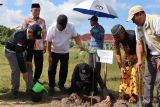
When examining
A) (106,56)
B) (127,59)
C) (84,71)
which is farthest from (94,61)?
(127,59)

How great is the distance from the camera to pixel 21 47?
29.0 ft

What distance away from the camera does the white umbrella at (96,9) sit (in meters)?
11.5

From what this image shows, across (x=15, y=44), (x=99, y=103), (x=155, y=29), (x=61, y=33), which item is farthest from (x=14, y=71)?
(x=155, y=29)

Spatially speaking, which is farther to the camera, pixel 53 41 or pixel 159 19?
pixel 53 41

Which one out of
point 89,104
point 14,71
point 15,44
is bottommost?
point 89,104

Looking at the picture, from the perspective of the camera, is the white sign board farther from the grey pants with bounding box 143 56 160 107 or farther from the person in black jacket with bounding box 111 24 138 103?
the grey pants with bounding box 143 56 160 107

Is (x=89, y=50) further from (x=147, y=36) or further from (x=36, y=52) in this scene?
(x=147, y=36)

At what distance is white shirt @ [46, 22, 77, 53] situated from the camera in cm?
976

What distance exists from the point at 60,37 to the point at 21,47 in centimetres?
132

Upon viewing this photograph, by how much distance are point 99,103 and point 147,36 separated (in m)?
2.15

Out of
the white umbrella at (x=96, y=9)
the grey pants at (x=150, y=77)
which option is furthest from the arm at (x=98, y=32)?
the grey pants at (x=150, y=77)

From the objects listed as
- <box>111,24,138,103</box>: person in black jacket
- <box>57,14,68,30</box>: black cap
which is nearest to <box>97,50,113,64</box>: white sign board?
<box>111,24,138,103</box>: person in black jacket

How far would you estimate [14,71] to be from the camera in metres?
9.48

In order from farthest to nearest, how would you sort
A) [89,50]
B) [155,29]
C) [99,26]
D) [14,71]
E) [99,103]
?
[99,26], [89,50], [14,71], [99,103], [155,29]
